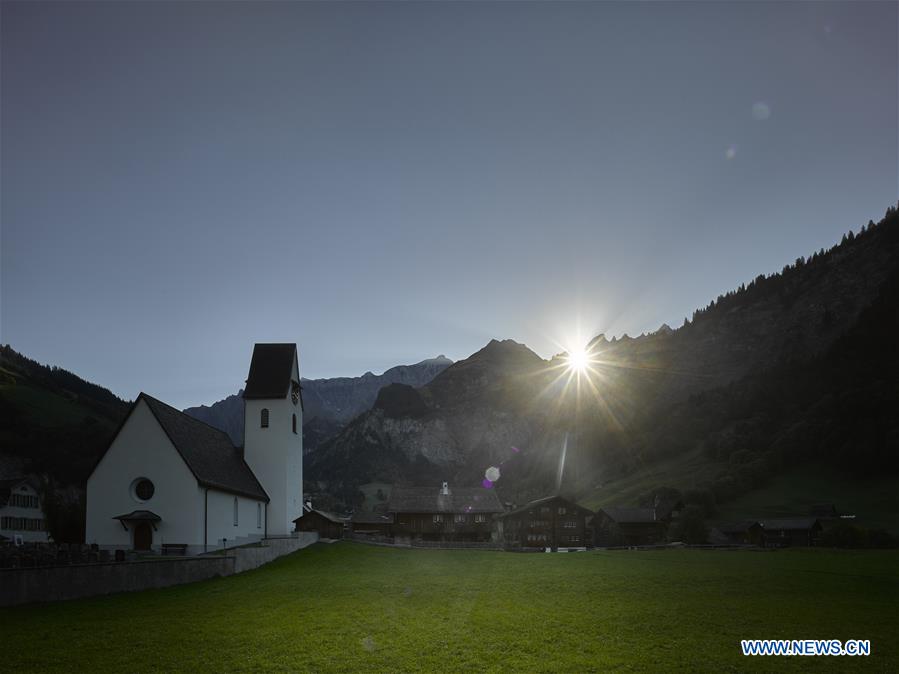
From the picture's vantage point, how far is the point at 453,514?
284 ft

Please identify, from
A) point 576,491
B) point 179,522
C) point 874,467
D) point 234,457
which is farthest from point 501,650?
point 576,491

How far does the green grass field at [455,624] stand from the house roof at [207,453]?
9.67m

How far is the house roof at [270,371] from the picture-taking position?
177 feet

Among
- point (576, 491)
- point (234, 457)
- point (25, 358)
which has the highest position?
point (25, 358)

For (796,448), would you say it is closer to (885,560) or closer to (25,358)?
(885,560)

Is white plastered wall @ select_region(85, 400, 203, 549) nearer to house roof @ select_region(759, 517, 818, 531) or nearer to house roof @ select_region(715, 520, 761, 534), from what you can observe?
house roof @ select_region(715, 520, 761, 534)

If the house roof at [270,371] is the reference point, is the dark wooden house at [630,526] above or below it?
below

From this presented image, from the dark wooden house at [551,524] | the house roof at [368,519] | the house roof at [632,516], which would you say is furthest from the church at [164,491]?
the house roof at [632,516]

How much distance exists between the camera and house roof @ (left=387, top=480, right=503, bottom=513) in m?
86.8

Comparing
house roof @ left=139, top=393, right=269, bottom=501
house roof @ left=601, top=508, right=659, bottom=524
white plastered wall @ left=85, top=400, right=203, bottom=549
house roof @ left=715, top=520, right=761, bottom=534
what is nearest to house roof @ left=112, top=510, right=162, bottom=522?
white plastered wall @ left=85, top=400, right=203, bottom=549

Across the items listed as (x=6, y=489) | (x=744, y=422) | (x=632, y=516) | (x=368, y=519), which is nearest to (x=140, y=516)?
(x=6, y=489)

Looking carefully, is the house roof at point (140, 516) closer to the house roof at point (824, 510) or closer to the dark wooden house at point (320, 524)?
the dark wooden house at point (320, 524)

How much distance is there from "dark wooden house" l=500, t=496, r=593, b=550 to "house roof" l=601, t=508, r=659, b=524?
957cm

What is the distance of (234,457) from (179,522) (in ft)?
41.7
